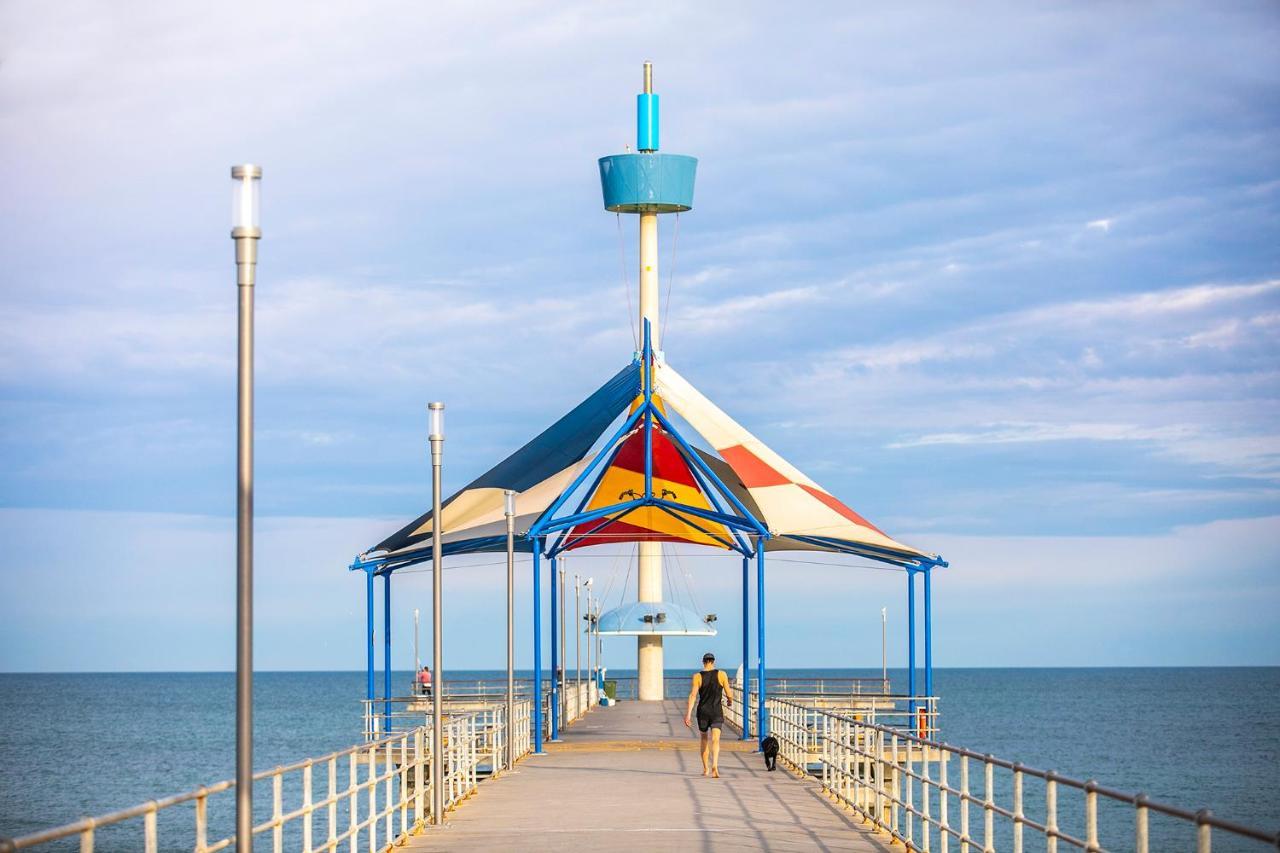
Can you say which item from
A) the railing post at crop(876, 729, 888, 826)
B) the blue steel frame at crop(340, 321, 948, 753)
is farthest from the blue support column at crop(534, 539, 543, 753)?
the railing post at crop(876, 729, 888, 826)

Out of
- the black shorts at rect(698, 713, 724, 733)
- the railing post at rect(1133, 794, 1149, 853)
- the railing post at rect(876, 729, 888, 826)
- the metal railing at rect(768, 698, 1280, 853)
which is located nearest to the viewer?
the railing post at rect(1133, 794, 1149, 853)

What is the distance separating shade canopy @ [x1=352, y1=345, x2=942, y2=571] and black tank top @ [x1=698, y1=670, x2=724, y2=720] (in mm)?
5056

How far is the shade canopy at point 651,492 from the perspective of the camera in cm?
2747

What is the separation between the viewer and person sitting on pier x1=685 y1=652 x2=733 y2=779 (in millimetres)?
21203

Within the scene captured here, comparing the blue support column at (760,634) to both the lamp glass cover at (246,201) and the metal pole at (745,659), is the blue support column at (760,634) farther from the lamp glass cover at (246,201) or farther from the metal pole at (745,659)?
the lamp glass cover at (246,201)

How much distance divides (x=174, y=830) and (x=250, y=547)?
154 feet

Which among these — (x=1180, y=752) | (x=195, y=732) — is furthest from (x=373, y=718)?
(x=195, y=732)

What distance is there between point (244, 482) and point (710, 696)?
12539mm

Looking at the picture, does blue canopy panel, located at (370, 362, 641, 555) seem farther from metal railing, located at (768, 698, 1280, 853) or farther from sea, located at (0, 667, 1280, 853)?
sea, located at (0, 667, 1280, 853)

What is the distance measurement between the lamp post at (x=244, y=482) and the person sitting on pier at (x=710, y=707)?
38.6 feet

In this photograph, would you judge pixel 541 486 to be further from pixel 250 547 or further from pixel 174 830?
pixel 174 830

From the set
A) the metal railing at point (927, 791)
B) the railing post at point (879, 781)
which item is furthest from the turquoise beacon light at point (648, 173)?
the railing post at point (879, 781)

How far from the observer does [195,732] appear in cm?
10681

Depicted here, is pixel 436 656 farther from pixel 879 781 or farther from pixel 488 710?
pixel 488 710
